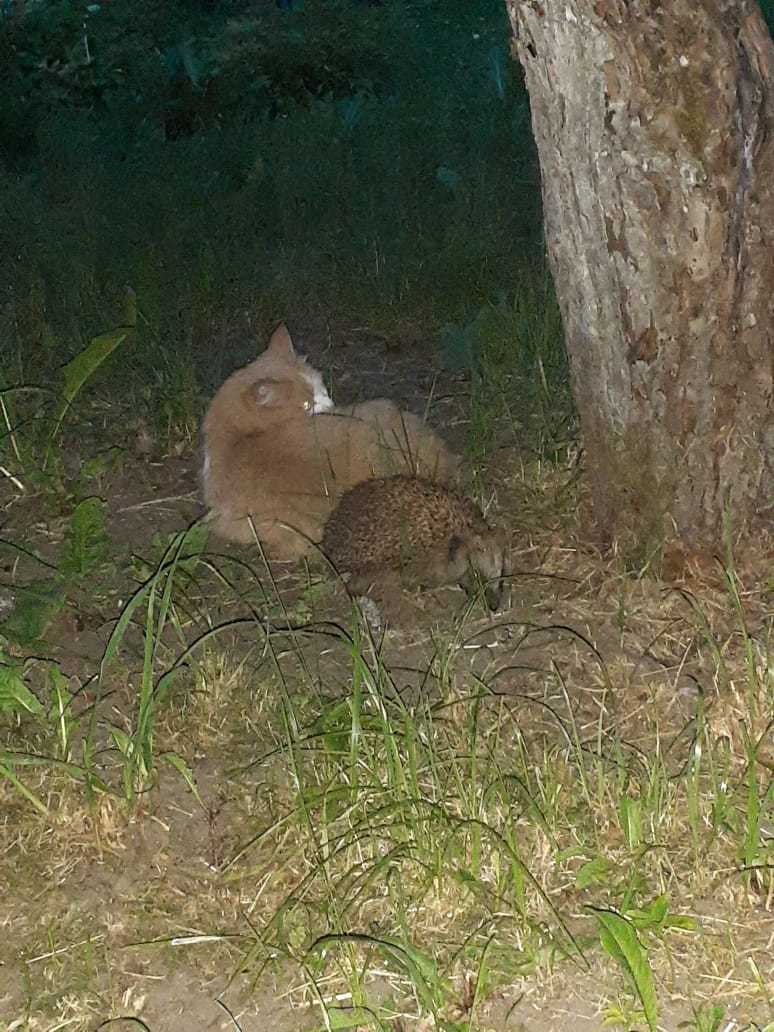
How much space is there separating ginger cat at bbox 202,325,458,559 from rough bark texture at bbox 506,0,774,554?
2.10ft

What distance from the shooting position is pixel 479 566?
346 cm

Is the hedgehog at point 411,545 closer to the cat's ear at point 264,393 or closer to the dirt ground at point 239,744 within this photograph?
the dirt ground at point 239,744

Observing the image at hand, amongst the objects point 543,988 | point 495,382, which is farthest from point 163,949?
point 495,382

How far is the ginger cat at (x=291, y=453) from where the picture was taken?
3.74 metres

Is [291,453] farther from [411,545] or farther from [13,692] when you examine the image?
[13,692]

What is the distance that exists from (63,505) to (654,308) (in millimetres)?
2118

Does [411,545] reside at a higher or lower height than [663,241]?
lower

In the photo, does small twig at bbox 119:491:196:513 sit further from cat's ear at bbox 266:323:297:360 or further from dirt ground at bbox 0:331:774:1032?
cat's ear at bbox 266:323:297:360

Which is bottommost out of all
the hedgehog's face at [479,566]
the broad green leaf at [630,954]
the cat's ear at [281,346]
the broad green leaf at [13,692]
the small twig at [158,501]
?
the broad green leaf at [630,954]

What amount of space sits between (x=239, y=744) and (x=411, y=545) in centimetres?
74

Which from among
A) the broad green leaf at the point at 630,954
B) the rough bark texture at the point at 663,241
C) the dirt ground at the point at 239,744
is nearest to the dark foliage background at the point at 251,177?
the dirt ground at the point at 239,744

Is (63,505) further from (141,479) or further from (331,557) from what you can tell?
(331,557)

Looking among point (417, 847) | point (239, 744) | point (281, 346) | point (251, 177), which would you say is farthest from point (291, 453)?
point (251, 177)

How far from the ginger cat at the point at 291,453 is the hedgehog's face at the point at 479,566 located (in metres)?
0.45
